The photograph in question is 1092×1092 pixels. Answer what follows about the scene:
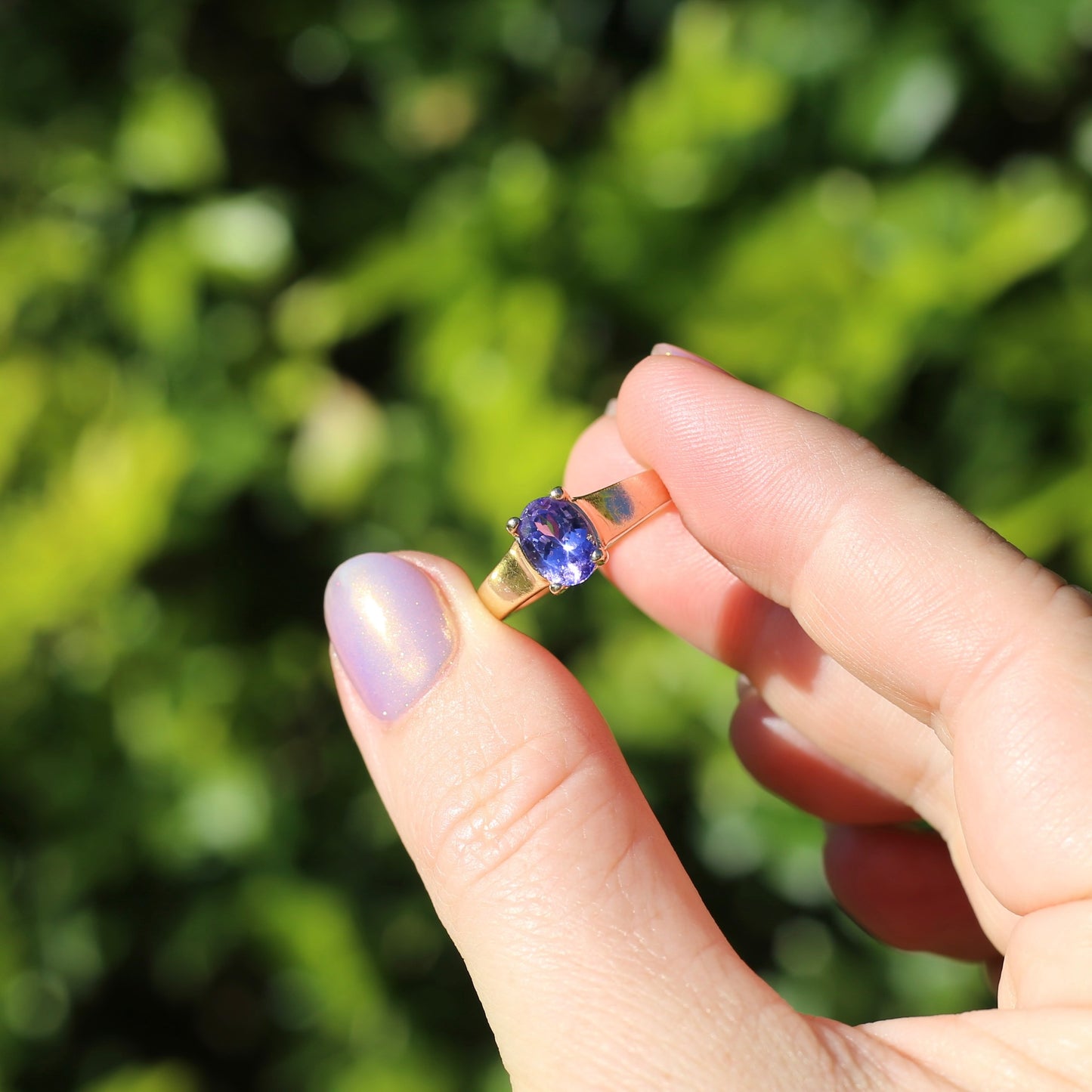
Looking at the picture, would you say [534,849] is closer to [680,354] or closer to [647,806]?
[647,806]

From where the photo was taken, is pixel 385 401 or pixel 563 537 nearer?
pixel 563 537

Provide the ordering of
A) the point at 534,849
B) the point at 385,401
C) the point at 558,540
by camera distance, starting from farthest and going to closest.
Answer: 1. the point at 385,401
2. the point at 558,540
3. the point at 534,849

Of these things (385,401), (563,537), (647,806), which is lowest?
(647,806)

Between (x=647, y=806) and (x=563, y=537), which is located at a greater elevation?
(x=563, y=537)

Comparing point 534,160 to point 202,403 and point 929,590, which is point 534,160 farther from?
point 929,590


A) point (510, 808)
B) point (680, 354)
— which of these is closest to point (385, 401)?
point (680, 354)

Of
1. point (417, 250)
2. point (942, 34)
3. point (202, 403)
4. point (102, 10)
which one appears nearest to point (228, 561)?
point (202, 403)

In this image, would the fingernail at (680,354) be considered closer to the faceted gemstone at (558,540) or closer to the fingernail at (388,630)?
the faceted gemstone at (558,540)
